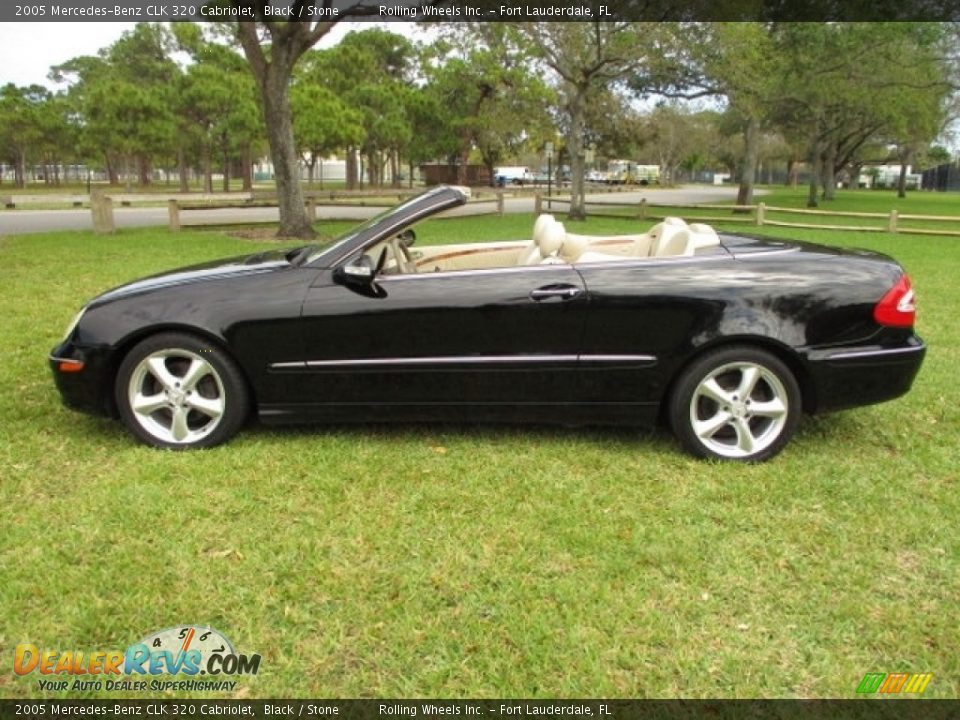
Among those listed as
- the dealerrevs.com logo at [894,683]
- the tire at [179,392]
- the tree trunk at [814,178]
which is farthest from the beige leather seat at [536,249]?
the tree trunk at [814,178]

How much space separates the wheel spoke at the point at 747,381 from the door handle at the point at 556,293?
0.93 m

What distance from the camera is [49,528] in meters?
2.91

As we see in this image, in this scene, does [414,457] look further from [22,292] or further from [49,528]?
[22,292]

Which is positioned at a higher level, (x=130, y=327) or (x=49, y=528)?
(x=130, y=327)

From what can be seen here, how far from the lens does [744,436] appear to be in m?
3.53

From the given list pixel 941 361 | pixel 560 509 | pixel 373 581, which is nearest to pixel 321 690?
pixel 373 581

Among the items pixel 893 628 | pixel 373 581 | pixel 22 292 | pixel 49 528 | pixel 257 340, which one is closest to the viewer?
pixel 893 628

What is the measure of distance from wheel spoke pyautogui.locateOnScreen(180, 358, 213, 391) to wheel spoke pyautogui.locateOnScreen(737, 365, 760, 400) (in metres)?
2.67

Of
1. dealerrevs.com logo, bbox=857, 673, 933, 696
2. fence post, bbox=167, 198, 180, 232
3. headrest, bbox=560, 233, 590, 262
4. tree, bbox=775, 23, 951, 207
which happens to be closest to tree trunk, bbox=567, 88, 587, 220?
tree, bbox=775, 23, 951, 207

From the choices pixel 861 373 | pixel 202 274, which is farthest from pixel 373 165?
pixel 861 373

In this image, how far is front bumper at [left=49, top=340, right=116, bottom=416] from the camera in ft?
11.6

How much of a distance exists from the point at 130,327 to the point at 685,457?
9.51ft

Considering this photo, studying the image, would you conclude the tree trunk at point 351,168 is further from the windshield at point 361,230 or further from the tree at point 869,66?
the windshield at point 361,230

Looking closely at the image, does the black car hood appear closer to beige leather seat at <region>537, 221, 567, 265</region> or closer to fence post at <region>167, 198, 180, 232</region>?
beige leather seat at <region>537, 221, 567, 265</region>
